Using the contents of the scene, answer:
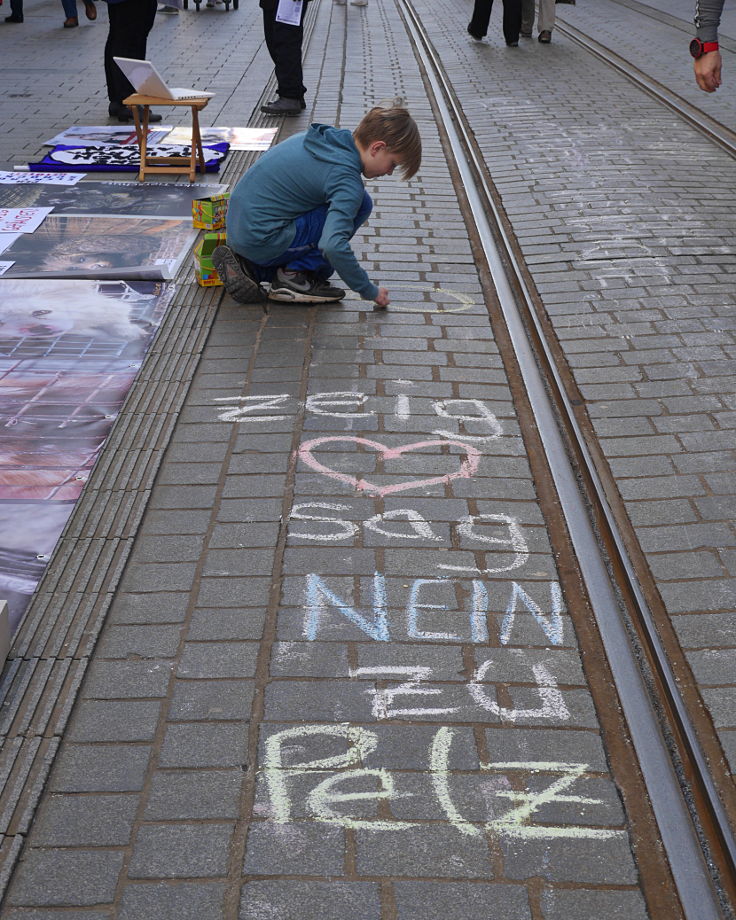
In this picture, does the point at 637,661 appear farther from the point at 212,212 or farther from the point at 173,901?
the point at 212,212

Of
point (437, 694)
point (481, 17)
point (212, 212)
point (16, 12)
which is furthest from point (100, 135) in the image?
point (16, 12)

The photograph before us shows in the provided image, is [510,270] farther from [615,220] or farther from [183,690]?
[183,690]

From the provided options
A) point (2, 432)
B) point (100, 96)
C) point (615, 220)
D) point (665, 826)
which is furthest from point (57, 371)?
point (100, 96)

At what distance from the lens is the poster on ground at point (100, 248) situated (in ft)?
18.8

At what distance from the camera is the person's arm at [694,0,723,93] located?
193 inches

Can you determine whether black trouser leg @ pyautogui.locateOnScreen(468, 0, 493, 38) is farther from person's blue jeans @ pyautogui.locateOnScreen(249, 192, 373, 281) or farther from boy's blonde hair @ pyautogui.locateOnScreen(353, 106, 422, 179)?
boy's blonde hair @ pyautogui.locateOnScreen(353, 106, 422, 179)

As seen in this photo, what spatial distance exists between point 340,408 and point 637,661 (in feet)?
6.04

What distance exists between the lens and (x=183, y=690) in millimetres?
2818

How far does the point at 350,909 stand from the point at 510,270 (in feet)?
14.7

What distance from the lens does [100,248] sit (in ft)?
19.9

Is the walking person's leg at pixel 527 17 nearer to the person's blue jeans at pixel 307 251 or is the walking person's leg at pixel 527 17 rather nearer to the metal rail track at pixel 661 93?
the metal rail track at pixel 661 93

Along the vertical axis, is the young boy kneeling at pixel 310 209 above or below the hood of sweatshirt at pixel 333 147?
below

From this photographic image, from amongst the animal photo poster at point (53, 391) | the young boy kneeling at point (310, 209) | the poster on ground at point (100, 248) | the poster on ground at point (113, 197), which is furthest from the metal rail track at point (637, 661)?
the poster on ground at point (113, 197)

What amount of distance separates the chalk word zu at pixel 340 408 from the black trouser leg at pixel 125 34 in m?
5.51
